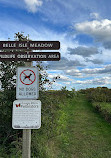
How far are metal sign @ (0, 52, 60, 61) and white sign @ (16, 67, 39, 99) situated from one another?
0.90 feet

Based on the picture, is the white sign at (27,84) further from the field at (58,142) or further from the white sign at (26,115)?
the field at (58,142)

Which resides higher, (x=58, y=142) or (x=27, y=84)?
(x=27, y=84)

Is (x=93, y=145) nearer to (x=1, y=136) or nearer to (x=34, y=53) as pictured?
(x=1, y=136)

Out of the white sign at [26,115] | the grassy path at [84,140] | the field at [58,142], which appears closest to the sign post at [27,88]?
the white sign at [26,115]

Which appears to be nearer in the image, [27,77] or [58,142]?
[27,77]

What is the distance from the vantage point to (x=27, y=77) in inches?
154

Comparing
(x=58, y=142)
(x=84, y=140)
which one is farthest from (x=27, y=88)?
(x=84, y=140)

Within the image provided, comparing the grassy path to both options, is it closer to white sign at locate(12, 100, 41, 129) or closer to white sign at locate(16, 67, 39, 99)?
white sign at locate(12, 100, 41, 129)

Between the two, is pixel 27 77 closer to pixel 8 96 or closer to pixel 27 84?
pixel 27 84

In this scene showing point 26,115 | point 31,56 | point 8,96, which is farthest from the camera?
point 8,96

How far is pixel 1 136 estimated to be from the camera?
233 inches

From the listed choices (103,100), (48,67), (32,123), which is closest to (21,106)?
(32,123)

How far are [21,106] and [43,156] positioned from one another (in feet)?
5.56

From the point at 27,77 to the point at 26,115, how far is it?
856 mm
